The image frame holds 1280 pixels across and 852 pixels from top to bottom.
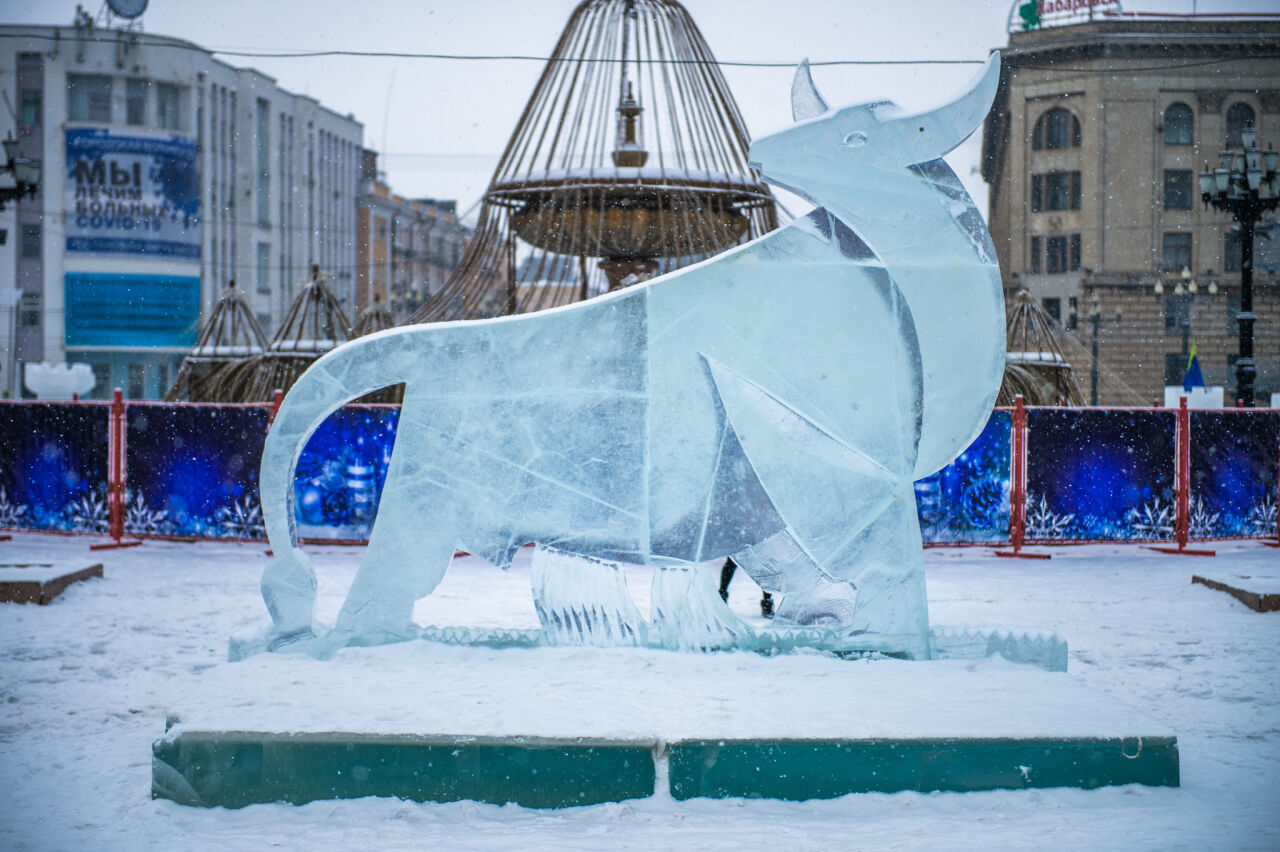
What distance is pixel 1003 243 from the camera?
132ft

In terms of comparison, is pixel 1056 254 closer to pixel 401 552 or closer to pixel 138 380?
pixel 138 380

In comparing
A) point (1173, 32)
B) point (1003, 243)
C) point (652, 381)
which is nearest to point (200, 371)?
point (652, 381)

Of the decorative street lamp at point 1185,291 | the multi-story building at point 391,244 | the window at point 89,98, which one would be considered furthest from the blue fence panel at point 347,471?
the multi-story building at point 391,244

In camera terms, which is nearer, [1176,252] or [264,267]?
[1176,252]

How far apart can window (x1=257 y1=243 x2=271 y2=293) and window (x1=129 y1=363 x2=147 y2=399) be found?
5.68 m

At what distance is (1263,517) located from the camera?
39.6ft

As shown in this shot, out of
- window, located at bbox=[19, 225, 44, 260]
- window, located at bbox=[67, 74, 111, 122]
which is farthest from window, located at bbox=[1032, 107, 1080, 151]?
window, located at bbox=[19, 225, 44, 260]

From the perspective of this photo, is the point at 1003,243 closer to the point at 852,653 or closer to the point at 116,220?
the point at 116,220

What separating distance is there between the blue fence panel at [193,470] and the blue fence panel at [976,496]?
6.44 m

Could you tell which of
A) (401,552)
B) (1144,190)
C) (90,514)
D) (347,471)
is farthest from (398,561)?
(1144,190)

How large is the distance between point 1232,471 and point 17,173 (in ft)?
49.5

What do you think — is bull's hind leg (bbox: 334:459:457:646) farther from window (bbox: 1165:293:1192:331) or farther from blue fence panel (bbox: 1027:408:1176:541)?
window (bbox: 1165:293:1192:331)

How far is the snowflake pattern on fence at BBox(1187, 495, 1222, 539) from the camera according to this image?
38.9ft

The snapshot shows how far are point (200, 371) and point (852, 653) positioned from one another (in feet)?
47.0
